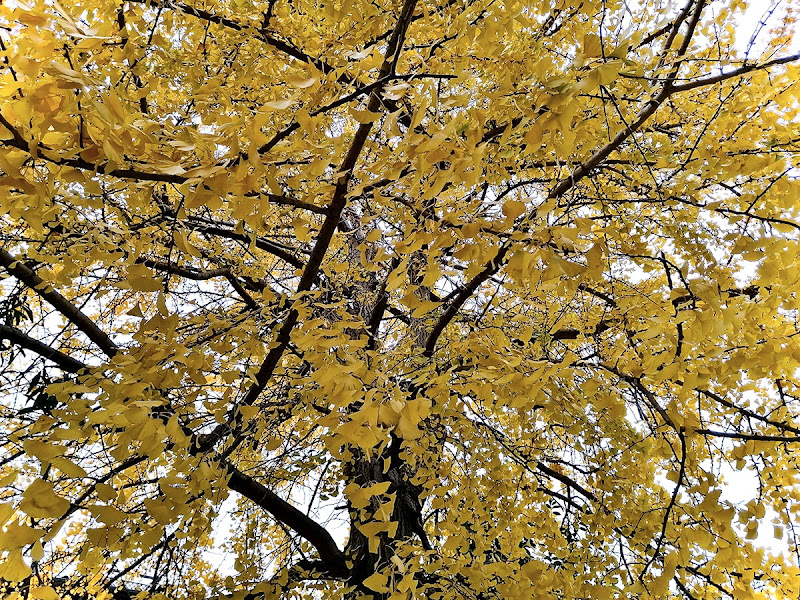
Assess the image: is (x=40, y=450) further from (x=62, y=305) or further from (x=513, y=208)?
(x=62, y=305)

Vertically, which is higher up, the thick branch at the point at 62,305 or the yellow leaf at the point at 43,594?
the thick branch at the point at 62,305

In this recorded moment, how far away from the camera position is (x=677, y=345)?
149 cm

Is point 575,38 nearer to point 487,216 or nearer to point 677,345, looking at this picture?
point 487,216

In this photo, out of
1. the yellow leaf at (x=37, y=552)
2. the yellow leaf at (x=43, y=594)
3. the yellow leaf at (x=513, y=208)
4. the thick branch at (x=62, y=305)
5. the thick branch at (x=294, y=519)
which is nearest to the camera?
the yellow leaf at (x=37, y=552)

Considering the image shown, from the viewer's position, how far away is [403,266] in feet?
4.11

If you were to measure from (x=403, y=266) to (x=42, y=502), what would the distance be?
3.21 ft

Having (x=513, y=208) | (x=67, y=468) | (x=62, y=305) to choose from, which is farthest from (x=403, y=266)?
(x=62, y=305)

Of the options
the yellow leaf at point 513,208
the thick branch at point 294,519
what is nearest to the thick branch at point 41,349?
the thick branch at point 294,519

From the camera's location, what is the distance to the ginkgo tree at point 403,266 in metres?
1.11

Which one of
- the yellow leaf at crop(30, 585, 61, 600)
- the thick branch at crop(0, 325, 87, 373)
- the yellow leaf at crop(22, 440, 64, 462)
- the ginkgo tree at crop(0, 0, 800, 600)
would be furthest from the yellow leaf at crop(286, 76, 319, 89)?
the thick branch at crop(0, 325, 87, 373)

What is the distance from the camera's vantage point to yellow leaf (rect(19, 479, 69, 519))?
1000 millimetres

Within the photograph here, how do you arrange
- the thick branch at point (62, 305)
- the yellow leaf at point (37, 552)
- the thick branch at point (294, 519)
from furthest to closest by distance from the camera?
1. the thick branch at point (294, 519)
2. the thick branch at point (62, 305)
3. the yellow leaf at point (37, 552)

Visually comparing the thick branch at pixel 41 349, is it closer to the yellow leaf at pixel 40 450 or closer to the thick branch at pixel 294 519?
the thick branch at pixel 294 519

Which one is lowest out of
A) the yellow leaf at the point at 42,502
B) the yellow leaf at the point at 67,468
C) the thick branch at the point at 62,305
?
the yellow leaf at the point at 42,502
